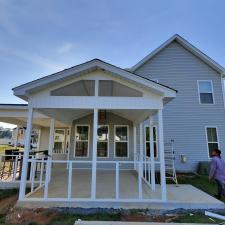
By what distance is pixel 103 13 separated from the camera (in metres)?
9.63

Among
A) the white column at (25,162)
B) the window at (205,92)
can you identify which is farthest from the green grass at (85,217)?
the window at (205,92)

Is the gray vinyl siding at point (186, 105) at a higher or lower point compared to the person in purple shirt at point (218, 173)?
higher

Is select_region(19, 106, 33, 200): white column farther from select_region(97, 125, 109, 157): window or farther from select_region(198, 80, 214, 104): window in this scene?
select_region(198, 80, 214, 104): window

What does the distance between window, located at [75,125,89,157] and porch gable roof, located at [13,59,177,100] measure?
5.50 m

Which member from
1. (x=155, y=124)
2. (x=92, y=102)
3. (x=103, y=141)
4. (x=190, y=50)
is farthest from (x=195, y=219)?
(x=190, y=50)

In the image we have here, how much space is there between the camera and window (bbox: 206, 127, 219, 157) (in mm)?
10328

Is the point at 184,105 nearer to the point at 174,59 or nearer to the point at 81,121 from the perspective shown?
the point at 174,59

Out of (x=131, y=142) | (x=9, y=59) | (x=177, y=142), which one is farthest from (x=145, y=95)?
(x=9, y=59)

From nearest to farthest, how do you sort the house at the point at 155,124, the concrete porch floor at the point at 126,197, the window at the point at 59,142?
the concrete porch floor at the point at 126,197 < the house at the point at 155,124 < the window at the point at 59,142

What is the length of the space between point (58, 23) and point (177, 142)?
9.38 metres

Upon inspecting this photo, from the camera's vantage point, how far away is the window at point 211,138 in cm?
1033

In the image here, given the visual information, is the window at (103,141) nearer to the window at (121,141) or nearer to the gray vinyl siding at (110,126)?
the gray vinyl siding at (110,126)

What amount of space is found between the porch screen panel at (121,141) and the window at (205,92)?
16.3 feet

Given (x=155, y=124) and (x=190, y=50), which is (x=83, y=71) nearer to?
(x=155, y=124)
